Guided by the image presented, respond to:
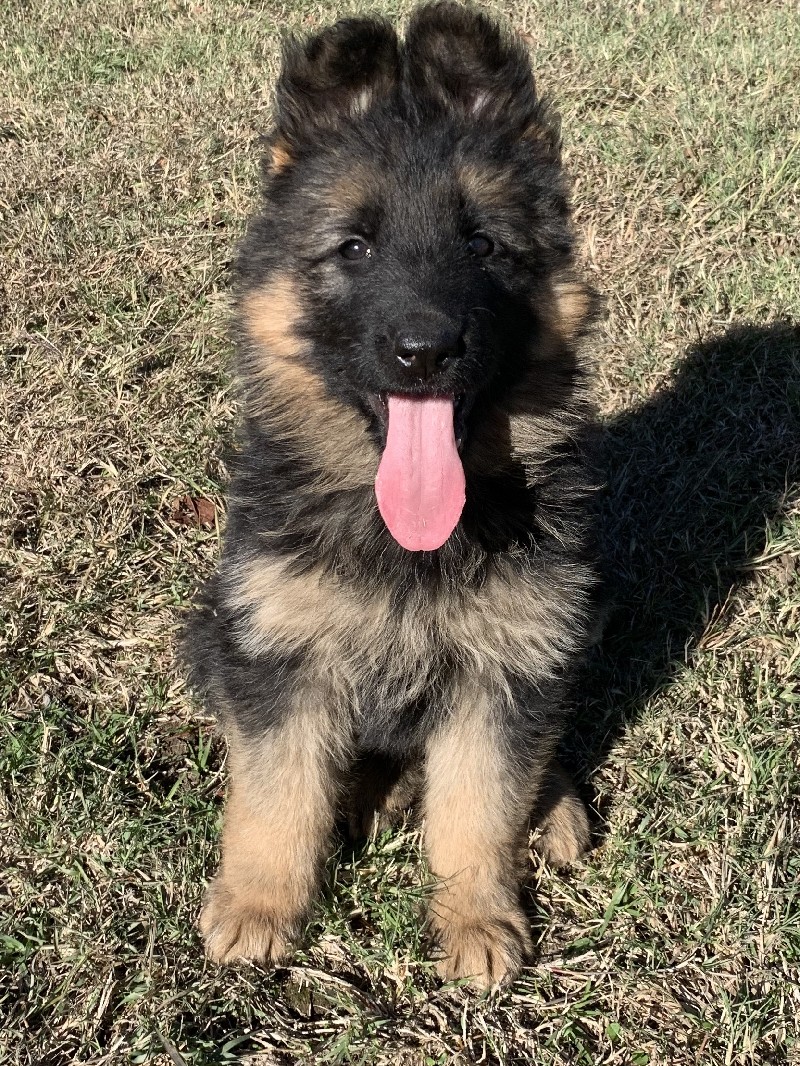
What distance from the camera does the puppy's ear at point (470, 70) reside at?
112 inches

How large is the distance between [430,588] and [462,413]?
0.51 meters

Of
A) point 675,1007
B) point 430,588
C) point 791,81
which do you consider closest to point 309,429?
point 430,588

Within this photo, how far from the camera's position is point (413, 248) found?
106 inches

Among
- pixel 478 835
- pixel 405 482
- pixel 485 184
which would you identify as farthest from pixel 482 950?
pixel 485 184

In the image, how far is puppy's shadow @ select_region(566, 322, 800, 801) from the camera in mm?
4035

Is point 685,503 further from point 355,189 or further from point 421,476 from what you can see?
point 355,189

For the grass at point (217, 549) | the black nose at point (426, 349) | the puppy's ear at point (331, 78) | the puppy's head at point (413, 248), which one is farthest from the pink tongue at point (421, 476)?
the grass at point (217, 549)

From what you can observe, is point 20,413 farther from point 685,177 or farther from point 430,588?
point 685,177

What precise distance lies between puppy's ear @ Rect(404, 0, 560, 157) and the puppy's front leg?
1707mm

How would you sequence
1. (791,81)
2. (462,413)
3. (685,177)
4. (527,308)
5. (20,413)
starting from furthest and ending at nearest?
(791,81)
(685,177)
(20,413)
(527,308)
(462,413)

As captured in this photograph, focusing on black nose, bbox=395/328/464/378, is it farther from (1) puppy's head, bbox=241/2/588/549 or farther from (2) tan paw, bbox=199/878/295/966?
(2) tan paw, bbox=199/878/295/966

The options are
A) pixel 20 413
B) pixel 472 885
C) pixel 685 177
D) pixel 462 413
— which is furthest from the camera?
pixel 685 177

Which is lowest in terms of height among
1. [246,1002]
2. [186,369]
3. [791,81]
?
[246,1002]

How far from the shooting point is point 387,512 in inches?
106
